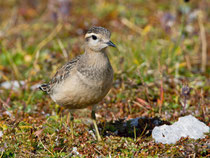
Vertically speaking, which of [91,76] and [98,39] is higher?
[98,39]

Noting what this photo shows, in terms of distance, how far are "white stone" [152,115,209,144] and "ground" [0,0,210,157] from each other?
0.43ft

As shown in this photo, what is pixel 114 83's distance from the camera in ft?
24.7

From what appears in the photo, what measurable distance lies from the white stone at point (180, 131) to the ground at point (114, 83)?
13cm

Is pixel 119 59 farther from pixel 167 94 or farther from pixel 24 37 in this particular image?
pixel 24 37

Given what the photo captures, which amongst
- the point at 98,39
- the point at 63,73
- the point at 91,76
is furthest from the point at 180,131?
the point at 63,73

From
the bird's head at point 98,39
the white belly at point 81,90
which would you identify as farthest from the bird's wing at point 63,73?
the bird's head at point 98,39

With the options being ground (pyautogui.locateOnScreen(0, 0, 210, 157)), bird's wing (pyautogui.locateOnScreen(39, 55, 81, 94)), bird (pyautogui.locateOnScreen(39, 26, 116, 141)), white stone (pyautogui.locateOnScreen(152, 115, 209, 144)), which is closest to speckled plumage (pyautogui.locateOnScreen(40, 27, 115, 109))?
bird (pyautogui.locateOnScreen(39, 26, 116, 141))

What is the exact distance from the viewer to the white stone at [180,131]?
5.38 metres

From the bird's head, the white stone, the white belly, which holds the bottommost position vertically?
the white stone

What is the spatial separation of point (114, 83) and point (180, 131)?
7.79 feet

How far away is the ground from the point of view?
5.39m

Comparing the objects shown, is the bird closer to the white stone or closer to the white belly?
the white belly

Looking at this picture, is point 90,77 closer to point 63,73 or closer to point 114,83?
point 63,73

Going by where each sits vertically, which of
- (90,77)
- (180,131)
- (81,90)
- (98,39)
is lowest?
(180,131)
